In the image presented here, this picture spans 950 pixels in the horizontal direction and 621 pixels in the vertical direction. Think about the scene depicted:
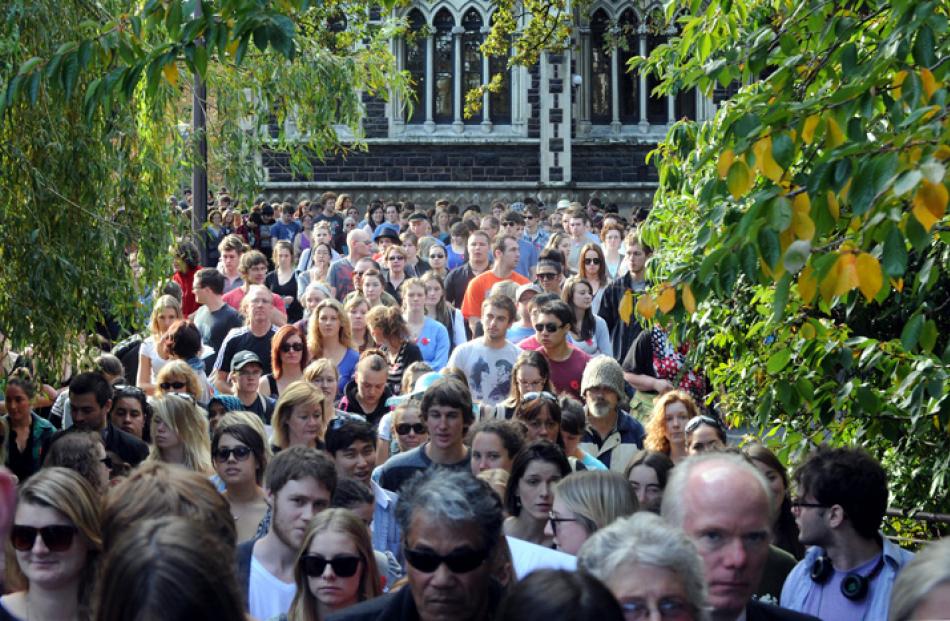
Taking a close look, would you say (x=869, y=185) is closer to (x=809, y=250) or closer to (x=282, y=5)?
(x=809, y=250)

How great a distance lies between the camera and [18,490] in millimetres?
4895

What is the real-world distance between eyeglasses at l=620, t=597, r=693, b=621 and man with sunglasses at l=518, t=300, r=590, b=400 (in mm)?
6453

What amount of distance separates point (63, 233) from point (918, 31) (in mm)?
4954

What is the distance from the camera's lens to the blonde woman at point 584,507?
534cm

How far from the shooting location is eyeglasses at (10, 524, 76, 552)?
4.64 meters

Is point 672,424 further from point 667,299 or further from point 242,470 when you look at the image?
point 667,299

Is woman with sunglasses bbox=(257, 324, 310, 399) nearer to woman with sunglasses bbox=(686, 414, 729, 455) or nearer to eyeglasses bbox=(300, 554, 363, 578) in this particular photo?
woman with sunglasses bbox=(686, 414, 729, 455)

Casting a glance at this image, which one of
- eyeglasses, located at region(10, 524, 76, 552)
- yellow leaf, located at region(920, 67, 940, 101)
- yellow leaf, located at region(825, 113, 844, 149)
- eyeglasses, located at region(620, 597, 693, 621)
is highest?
yellow leaf, located at region(920, 67, 940, 101)

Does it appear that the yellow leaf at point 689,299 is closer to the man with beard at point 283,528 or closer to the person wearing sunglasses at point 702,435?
the man with beard at point 283,528

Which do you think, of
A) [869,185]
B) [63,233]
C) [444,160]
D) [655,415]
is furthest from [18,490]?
[444,160]

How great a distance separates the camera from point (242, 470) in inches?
283

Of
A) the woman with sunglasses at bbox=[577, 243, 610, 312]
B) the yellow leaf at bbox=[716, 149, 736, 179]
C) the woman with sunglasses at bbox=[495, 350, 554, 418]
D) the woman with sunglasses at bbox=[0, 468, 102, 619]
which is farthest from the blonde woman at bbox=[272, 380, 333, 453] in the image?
the woman with sunglasses at bbox=[577, 243, 610, 312]

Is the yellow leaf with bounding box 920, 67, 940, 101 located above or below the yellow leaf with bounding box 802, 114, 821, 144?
above

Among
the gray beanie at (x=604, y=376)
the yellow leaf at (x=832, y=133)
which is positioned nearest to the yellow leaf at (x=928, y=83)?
the yellow leaf at (x=832, y=133)
